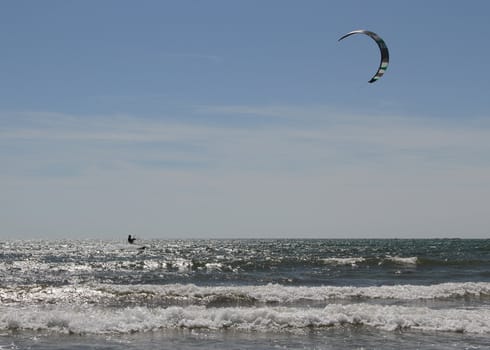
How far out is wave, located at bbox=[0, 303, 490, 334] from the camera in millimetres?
15305

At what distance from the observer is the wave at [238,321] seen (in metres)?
15.3

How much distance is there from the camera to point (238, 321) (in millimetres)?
16031

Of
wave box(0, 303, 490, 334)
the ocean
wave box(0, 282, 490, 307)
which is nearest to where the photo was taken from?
the ocean

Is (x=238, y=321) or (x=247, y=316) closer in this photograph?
(x=238, y=321)

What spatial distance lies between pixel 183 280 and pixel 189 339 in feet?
65.8

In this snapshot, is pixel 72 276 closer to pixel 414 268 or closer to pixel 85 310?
pixel 85 310

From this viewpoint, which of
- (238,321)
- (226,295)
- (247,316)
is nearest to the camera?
(238,321)

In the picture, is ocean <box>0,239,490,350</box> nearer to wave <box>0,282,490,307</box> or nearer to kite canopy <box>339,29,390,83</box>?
wave <box>0,282,490,307</box>

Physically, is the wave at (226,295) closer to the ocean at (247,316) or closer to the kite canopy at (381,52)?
the ocean at (247,316)

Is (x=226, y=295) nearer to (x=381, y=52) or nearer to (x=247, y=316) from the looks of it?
(x=247, y=316)

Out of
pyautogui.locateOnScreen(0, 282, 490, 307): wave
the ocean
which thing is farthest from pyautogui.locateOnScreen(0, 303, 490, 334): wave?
pyautogui.locateOnScreen(0, 282, 490, 307): wave

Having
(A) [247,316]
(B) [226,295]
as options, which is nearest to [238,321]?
(A) [247,316]

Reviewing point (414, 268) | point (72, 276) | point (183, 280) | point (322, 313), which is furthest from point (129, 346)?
point (414, 268)

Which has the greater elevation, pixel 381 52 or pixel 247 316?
pixel 381 52
